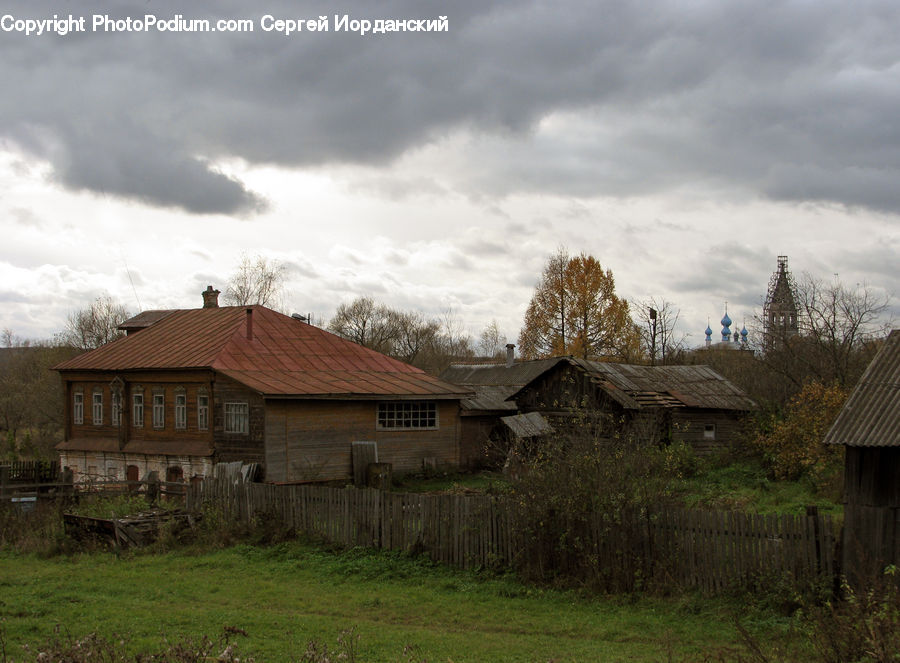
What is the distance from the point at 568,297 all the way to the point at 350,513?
36.5 m

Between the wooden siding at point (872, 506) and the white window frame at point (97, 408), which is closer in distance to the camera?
the wooden siding at point (872, 506)

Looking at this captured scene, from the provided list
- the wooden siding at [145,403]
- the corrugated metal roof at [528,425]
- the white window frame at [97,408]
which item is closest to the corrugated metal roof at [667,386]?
the corrugated metal roof at [528,425]

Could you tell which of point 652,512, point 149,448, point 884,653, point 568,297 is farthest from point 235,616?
point 568,297

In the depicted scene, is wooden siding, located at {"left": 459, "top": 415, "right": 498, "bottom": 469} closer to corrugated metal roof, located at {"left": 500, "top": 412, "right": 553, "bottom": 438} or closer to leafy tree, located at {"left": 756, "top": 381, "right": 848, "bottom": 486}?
corrugated metal roof, located at {"left": 500, "top": 412, "right": 553, "bottom": 438}

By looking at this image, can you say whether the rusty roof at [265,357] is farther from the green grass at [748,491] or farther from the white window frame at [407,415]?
the green grass at [748,491]

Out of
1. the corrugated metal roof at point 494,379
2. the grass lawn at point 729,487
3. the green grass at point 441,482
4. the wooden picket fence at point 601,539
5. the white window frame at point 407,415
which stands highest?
the corrugated metal roof at point 494,379

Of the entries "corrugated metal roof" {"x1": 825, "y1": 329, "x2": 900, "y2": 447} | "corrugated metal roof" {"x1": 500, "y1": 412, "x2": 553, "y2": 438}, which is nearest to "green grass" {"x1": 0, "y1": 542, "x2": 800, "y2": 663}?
"corrugated metal roof" {"x1": 825, "y1": 329, "x2": 900, "y2": 447}

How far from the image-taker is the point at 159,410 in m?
29.8

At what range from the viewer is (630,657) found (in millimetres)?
9602

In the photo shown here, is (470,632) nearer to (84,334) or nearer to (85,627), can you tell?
(85,627)

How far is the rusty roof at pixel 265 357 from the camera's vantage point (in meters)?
27.9

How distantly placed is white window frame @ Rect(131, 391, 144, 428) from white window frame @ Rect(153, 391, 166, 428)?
0.88 m

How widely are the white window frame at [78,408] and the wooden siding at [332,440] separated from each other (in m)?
11.7

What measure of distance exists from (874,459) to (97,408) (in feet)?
92.8
